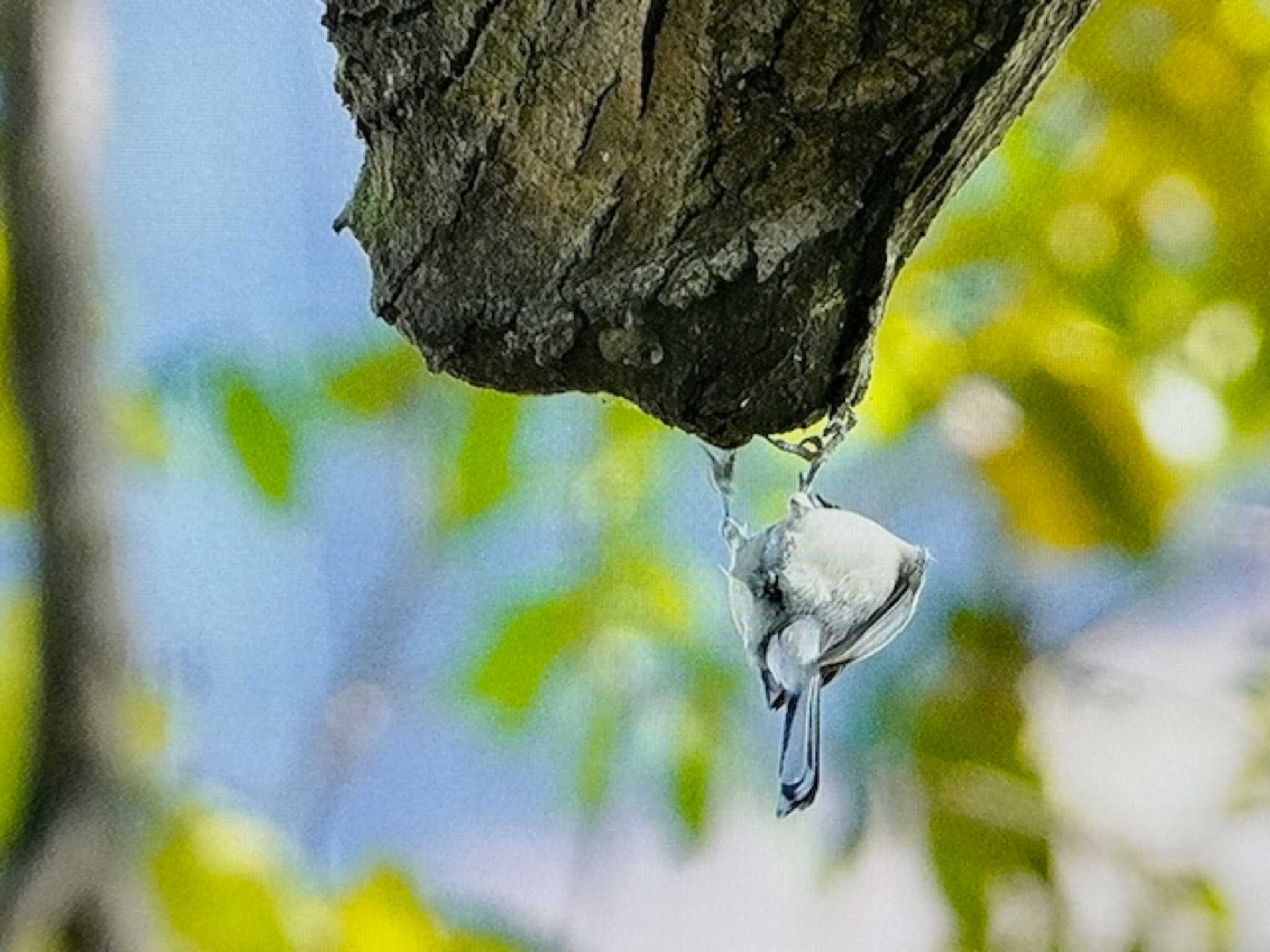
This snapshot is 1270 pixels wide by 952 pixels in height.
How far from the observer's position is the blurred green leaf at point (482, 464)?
1.07 m

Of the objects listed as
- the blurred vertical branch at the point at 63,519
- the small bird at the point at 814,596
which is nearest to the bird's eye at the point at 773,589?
the small bird at the point at 814,596

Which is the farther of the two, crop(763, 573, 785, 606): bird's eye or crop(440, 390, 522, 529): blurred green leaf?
crop(440, 390, 522, 529): blurred green leaf

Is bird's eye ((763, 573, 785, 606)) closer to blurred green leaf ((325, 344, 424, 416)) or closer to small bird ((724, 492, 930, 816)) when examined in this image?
small bird ((724, 492, 930, 816))

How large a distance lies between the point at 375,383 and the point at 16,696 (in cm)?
31

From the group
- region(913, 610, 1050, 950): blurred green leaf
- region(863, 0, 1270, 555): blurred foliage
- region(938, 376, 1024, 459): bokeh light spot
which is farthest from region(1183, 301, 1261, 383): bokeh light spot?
region(913, 610, 1050, 950): blurred green leaf

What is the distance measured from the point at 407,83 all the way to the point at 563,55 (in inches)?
1.8

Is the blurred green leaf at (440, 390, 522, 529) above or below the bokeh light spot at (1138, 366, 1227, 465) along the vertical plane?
below

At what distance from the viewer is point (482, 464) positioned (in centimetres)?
108

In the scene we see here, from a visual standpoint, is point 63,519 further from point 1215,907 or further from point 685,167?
point 1215,907

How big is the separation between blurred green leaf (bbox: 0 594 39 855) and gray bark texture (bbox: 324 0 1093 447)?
0.60 metres

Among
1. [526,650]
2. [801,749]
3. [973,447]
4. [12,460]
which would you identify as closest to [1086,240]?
[973,447]

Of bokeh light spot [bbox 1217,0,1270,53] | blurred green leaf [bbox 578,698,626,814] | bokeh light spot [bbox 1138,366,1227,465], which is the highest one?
bokeh light spot [bbox 1217,0,1270,53]

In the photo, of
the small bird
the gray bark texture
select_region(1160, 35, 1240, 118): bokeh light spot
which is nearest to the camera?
the gray bark texture

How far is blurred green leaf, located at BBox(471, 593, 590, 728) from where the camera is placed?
111 centimetres
